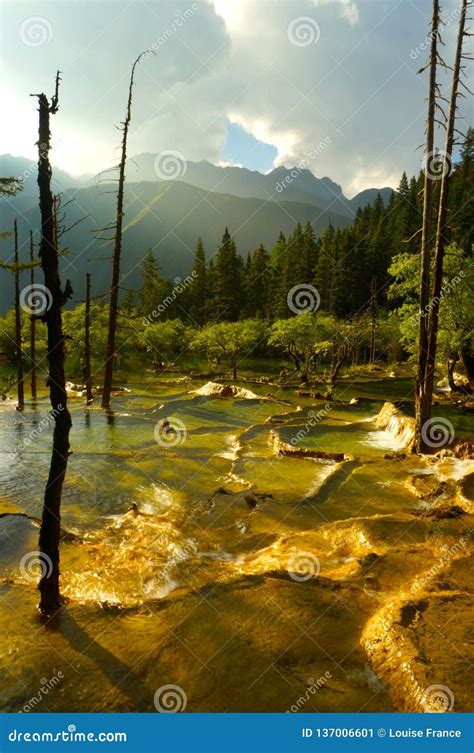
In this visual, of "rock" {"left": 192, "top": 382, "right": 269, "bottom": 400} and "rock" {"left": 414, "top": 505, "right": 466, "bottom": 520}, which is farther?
"rock" {"left": 192, "top": 382, "right": 269, "bottom": 400}

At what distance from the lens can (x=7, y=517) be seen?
903cm

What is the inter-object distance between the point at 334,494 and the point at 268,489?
174cm

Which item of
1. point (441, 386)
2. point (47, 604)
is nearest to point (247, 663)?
point (47, 604)

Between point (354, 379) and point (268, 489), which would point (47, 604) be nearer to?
point (268, 489)

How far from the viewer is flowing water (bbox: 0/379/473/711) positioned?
466 centimetres

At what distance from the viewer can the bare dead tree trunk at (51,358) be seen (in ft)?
17.4
